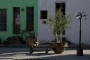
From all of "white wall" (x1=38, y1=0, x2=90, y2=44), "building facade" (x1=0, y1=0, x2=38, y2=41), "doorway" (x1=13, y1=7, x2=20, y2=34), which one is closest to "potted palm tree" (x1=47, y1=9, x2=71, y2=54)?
"white wall" (x1=38, y1=0, x2=90, y2=44)

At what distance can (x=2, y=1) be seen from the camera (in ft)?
111

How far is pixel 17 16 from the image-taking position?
3419 centimetres

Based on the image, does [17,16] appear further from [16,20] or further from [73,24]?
[73,24]

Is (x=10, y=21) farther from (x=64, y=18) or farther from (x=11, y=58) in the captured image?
(x=11, y=58)

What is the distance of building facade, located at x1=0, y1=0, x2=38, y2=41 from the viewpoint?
1331 inches

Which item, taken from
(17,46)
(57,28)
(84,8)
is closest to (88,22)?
(84,8)

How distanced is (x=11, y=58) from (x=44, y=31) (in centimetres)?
1101

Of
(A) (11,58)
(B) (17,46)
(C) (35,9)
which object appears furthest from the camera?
(C) (35,9)

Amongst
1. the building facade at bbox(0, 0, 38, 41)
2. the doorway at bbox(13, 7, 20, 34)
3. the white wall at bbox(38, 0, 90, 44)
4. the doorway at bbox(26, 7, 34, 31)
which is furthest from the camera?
the doorway at bbox(13, 7, 20, 34)

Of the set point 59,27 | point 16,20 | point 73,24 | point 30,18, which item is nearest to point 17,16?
point 16,20

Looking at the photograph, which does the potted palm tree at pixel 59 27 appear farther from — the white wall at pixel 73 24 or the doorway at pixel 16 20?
the doorway at pixel 16 20

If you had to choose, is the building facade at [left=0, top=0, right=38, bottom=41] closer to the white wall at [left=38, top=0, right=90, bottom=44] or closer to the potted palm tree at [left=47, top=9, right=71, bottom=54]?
the white wall at [left=38, top=0, right=90, bottom=44]

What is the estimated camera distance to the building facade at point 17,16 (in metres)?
33.8

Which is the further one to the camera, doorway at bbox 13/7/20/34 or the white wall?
doorway at bbox 13/7/20/34
